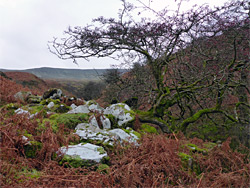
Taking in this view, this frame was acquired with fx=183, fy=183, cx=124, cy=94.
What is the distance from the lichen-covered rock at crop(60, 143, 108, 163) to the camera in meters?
2.77

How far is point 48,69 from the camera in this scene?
98125 millimetres

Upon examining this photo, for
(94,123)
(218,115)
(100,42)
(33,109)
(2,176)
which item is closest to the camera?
(2,176)

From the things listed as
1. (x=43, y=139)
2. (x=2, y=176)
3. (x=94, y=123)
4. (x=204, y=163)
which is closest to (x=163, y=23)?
(x=94, y=123)

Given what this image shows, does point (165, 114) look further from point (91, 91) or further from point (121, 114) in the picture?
point (91, 91)

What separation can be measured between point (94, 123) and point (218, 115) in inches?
274

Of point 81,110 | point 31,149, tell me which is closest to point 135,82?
point 81,110

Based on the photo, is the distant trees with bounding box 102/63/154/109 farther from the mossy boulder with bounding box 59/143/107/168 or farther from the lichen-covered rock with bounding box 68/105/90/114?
the mossy boulder with bounding box 59/143/107/168

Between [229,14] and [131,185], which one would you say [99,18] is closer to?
[229,14]

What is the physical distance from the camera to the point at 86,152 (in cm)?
292

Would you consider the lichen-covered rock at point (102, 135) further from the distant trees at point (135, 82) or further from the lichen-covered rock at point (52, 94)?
the lichen-covered rock at point (52, 94)

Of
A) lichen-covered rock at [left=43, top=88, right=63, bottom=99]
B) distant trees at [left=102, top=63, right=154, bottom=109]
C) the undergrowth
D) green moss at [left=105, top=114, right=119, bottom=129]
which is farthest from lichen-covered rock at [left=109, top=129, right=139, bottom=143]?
lichen-covered rock at [left=43, top=88, right=63, bottom=99]

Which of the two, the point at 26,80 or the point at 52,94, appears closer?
the point at 52,94

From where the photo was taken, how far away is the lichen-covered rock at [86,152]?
2.77 metres

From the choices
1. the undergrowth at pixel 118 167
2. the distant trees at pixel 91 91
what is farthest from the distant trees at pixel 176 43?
the distant trees at pixel 91 91
